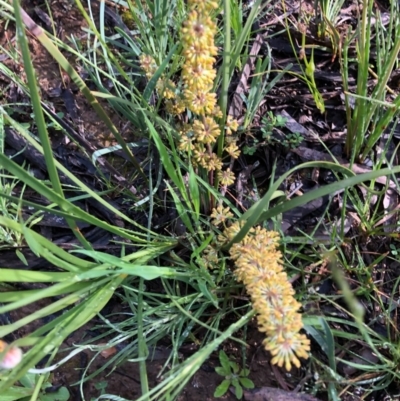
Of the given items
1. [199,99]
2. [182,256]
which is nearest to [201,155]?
[199,99]

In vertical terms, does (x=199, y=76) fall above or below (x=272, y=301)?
above

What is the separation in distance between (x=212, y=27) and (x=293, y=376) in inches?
32.9

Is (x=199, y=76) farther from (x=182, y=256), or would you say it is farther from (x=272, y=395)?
(x=272, y=395)

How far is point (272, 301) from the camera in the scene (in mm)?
682

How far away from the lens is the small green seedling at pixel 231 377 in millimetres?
1052

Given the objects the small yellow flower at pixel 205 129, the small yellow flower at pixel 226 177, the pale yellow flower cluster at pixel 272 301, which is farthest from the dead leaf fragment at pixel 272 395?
the small yellow flower at pixel 205 129

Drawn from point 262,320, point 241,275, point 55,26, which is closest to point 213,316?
point 241,275

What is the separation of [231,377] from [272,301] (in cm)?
48

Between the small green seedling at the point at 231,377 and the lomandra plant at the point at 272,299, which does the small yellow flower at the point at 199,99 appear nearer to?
A: the lomandra plant at the point at 272,299

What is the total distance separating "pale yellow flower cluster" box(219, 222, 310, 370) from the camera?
2.11 feet

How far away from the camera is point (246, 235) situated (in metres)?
0.91

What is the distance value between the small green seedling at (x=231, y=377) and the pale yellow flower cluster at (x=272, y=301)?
353 millimetres

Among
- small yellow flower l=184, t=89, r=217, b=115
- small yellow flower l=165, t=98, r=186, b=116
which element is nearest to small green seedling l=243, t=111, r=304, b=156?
small yellow flower l=165, t=98, r=186, b=116

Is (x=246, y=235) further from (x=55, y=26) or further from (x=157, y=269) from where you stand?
(x=55, y=26)
